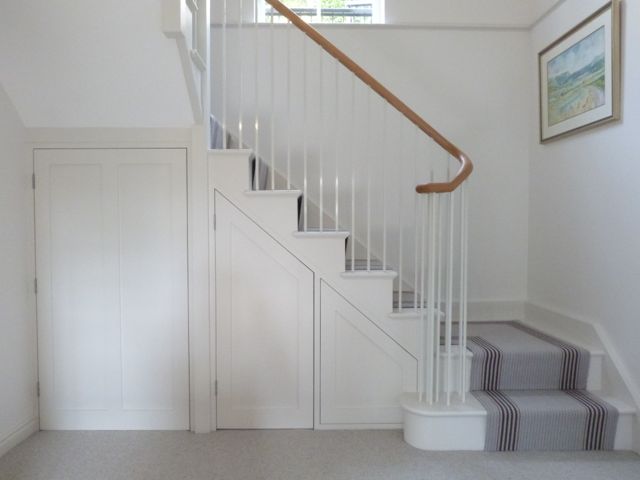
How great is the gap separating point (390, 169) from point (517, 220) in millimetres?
1077

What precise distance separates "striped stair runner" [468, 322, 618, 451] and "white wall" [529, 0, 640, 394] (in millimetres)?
270

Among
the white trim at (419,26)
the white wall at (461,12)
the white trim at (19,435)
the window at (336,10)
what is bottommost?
the white trim at (19,435)

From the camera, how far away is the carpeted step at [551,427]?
7.08ft

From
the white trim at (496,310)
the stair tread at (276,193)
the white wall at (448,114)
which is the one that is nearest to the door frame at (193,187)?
the stair tread at (276,193)

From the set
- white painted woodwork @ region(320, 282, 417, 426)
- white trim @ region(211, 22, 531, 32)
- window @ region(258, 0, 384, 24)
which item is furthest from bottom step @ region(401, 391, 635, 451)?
window @ region(258, 0, 384, 24)

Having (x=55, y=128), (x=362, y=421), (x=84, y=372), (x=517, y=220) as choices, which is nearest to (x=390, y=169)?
(x=517, y=220)

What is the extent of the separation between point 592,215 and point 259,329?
83.0 inches

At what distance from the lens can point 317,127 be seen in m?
3.17

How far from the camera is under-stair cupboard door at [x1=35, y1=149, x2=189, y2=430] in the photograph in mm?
2357

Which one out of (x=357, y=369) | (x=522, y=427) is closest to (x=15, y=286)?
(x=357, y=369)

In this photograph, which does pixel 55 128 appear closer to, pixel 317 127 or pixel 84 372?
pixel 84 372

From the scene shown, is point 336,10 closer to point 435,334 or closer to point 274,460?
point 435,334

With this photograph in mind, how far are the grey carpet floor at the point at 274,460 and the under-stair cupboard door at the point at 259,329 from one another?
5.7 inches

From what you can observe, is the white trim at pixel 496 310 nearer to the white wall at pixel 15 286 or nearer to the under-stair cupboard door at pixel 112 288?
the under-stair cupboard door at pixel 112 288
